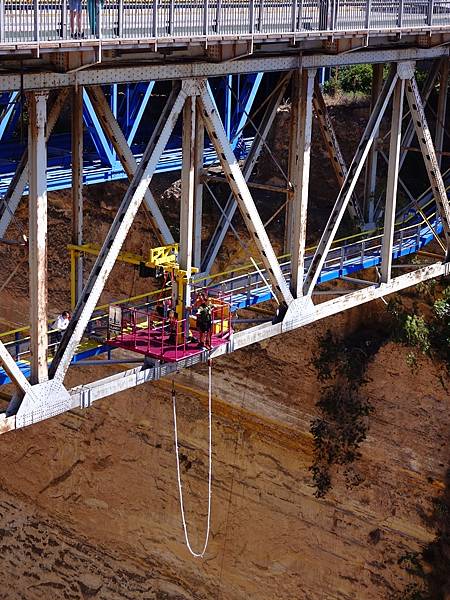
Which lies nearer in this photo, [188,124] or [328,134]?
[188,124]

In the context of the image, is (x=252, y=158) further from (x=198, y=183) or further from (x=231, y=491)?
(x=231, y=491)

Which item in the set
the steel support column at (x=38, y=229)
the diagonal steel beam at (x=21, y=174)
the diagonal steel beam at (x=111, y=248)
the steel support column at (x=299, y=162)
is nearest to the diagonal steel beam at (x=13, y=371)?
the steel support column at (x=38, y=229)

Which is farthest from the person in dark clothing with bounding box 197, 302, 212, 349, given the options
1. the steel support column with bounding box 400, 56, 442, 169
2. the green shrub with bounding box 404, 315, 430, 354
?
the green shrub with bounding box 404, 315, 430, 354

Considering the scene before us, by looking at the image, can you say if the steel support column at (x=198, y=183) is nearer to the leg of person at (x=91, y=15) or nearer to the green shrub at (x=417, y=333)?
the leg of person at (x=91, y=15)

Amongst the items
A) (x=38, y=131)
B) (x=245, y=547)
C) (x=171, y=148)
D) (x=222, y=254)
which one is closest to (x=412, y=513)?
(x=245, y=547)

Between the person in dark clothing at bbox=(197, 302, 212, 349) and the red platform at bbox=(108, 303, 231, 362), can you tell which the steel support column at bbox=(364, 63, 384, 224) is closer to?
the red platform at bbox=(108, 303, 231, 362)

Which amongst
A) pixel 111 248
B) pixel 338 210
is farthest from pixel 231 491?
pixel 111 248

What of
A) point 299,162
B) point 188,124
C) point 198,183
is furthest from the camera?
point 198,183

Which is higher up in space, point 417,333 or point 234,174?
point 234,174
